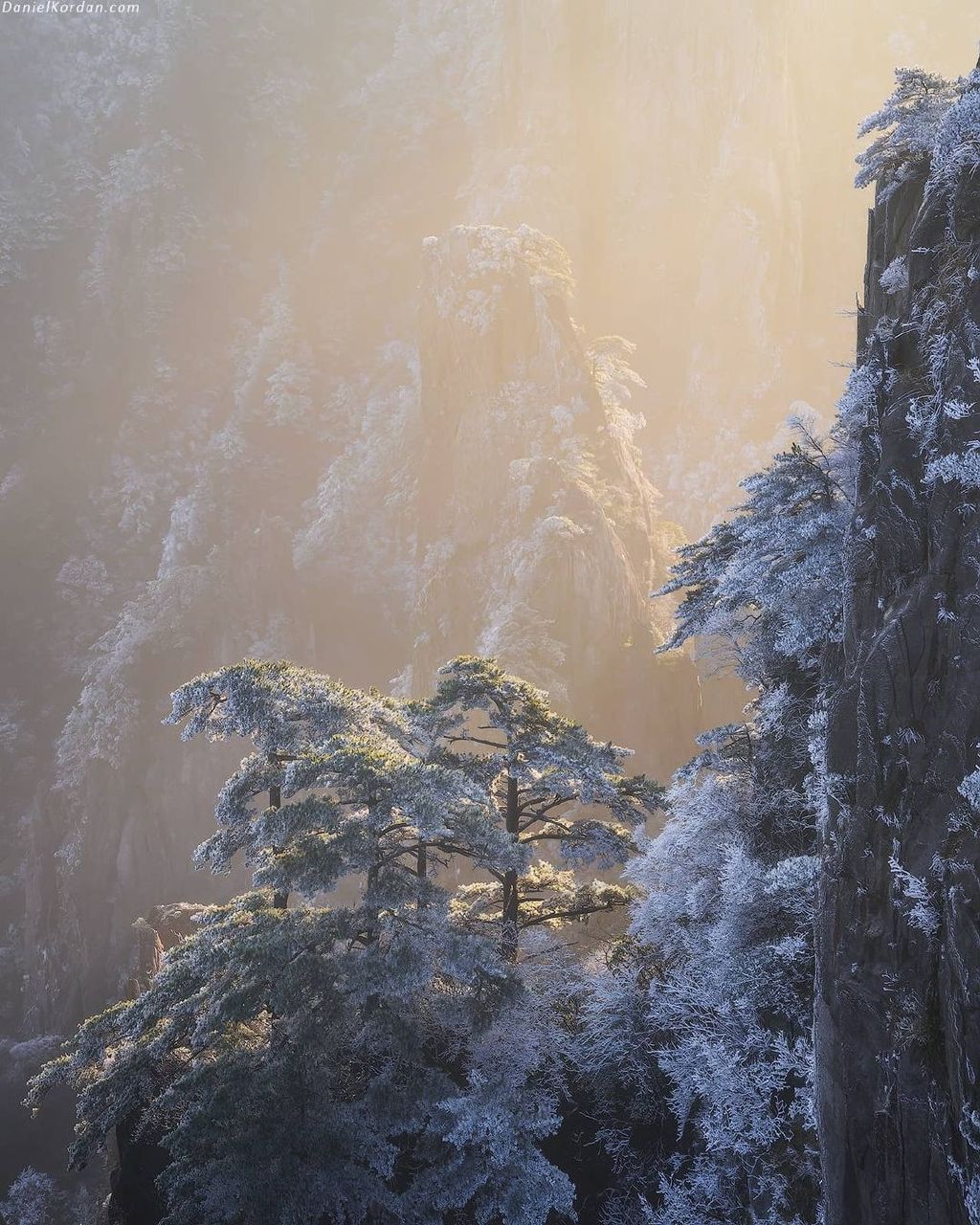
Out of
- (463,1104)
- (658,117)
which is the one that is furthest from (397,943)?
(658,117)

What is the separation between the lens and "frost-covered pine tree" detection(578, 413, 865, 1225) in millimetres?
9742

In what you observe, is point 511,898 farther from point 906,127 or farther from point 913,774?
point 906,127

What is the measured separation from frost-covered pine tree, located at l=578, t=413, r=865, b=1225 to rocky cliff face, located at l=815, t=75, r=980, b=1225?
1.14 metres

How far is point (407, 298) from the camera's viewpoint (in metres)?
46.1

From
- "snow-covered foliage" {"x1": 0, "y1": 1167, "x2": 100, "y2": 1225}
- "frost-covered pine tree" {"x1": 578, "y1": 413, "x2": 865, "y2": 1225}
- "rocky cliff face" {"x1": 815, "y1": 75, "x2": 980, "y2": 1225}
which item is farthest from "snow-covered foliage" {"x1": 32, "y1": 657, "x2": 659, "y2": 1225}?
"snow-covered foliage" {"x1": 0, "y1": 1167, "x2": 100, "y2": 1225}

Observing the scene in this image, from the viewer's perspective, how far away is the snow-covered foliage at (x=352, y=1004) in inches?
387

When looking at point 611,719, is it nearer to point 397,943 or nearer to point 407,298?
point 397,943

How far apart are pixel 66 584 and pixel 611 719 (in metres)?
30.1

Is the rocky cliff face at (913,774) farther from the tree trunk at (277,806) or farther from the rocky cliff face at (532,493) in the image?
the rocky cliff face at (532,493)

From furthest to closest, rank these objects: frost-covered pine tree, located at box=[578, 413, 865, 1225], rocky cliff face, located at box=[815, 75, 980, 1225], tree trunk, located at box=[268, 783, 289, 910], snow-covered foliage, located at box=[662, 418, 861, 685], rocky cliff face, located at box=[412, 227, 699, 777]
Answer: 1. rocky cliff face, located at box=[412, 227, 699, 777]
2. tree trunk, located at box=[268, 783, 289, 910]
3. snow-covered foliage, located at box=[662, 418, 861, 685]
4. frost-covered pine tree, located at box=[578, 413, 865, 1225]
5. rocky cliff face, located at box=[815, 75, 980, 1225]

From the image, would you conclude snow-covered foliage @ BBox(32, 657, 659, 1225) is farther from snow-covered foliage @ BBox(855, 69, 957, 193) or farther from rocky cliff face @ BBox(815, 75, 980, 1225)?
snow-covered foliage @ BBox(855, 69, 957, 193)

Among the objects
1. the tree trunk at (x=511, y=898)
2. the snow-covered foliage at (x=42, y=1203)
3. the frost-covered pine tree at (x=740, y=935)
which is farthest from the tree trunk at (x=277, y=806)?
the snow-covered foliage at (x=42, y=1203)

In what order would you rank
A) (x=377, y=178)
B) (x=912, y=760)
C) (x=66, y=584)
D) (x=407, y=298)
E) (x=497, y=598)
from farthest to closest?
(x=377, y=178) → (x=407, y=298) → (x=66, y=584) → (x=497, y=598) → (x=912, y=760)

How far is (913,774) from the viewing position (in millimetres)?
7605
